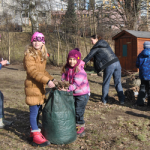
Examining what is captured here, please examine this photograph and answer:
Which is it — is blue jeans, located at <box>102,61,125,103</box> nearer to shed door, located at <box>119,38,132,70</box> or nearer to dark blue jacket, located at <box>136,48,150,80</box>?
dark blue jacket, located at <box>136,48,150,80</box>

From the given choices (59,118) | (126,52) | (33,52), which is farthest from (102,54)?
(126,52)

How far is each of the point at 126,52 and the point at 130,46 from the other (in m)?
0.51

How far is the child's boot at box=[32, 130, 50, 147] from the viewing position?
2955mm

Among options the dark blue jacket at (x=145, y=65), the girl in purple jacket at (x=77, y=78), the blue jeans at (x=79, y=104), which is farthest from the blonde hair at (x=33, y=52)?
the dark blue jacket at (x=145, y=65)

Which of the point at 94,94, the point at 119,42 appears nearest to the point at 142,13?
the point at 119,42

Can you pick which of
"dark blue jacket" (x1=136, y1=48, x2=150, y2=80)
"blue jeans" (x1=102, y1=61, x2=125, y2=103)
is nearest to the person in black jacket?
"blue jeans" (x1=102, y1=61, x2=125, y2=103)

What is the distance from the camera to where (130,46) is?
12945mm

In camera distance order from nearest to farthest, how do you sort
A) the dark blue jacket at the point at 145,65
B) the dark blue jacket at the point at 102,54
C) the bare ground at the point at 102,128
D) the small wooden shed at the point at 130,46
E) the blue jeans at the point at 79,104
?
the bare ground at the point at 102,128, the blue jeans at the point at 79,104, the dark blue jacket at the point at 145,65, the dark blue jacket at the point at 102,54, the small wooden shed at the point at 130,46

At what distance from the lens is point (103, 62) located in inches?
213

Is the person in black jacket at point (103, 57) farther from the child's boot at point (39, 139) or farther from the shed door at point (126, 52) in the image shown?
the shed door at point (126, 52)

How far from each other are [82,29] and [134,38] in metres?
5.02

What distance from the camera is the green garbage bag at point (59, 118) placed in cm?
288

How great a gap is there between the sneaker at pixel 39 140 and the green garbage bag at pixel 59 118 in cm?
5

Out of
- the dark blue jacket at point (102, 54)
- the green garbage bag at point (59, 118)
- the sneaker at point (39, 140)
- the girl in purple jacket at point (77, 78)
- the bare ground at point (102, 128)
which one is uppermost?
the dark blue jacket at point (102, 54)
